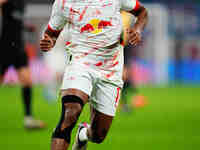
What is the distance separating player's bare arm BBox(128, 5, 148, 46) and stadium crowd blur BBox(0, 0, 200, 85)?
16.7m

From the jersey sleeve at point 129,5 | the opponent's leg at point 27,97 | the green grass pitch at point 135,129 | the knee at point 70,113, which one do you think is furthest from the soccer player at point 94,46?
the opponent's leg at point 27,97

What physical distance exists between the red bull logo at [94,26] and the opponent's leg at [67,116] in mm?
637

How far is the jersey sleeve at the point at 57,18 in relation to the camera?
5.71 meters

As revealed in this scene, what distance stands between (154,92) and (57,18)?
620 inches

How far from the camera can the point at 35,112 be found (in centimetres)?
1309

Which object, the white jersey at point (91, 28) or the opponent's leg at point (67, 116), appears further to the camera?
the white jersey at point (91, 28)

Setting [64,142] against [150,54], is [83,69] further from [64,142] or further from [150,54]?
[150,54]

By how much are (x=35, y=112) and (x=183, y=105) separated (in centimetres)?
419

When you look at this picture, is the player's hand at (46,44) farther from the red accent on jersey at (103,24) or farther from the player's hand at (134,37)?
the player's hand at (134,37)

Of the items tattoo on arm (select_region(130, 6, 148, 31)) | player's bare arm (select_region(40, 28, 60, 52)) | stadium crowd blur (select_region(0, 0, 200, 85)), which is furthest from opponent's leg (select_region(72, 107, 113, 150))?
stadium crowd blur (select_region(0, 0, 200, 85))

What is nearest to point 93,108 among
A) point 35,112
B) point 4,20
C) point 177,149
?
point 177,149

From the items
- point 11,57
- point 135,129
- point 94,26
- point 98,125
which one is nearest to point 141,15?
point 94,26

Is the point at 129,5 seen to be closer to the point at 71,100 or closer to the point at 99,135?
the point at 71,100

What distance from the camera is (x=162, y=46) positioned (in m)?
27.8
